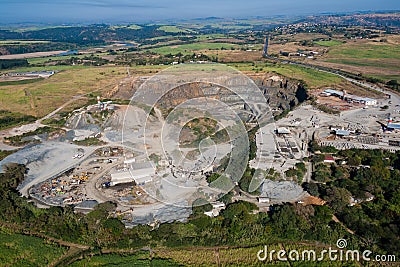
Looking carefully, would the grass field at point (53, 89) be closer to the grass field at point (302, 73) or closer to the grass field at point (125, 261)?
the grass field at point (302, 73)

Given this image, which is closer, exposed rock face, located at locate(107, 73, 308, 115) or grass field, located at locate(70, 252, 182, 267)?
grass field, located at locate(70, 252, 182, 267)

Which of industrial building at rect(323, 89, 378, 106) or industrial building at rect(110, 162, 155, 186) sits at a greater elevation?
industrial building at rect(323, 89, 378, 106)

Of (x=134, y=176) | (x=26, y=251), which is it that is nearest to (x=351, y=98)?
(x=134, y=176)

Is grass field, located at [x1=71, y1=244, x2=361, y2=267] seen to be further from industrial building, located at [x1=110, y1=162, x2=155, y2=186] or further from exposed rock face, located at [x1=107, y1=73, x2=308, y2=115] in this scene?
exposed rock face, located at [x1=107, y1=73, x2=308, y2=115]

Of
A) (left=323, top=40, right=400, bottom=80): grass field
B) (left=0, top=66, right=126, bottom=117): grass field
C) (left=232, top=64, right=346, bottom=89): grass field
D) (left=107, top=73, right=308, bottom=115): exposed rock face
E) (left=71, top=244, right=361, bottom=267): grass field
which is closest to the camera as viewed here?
(left=71, top=244, right=361, bottom=267): grass field

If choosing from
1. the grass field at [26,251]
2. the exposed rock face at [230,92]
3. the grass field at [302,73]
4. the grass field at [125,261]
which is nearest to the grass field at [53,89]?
the exposed rock face at [230,92]

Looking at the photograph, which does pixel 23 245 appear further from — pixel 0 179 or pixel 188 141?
pixel 188 141

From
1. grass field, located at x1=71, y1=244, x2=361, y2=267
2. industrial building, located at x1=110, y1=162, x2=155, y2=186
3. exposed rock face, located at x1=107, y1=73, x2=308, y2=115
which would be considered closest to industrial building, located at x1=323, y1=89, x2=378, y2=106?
exposed rock face, located at x1=107, y1=73, x2=308, y2=115
